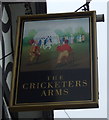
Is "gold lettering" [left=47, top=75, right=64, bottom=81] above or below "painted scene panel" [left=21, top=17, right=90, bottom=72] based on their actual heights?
below

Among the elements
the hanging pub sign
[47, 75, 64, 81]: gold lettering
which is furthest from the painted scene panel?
[47, 75, 64, 81]: gold lettering

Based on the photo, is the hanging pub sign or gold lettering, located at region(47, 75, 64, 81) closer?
the hanging pub sign

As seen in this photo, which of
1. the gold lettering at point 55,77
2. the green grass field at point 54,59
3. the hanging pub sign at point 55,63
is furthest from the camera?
the green grass field at point 54,59

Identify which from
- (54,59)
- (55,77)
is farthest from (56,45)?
(55,77)

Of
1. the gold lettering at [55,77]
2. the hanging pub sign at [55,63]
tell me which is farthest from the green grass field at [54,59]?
the gold lettering at [55,77]

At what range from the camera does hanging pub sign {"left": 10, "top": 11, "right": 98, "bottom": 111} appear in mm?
4266

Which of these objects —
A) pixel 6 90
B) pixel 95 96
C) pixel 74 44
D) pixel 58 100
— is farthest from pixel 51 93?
pixel 6 90

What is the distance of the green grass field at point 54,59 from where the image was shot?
4.54 m

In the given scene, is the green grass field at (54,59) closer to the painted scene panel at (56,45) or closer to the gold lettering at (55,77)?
the painted scene panel at (56,45)

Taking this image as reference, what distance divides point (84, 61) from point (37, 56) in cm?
67

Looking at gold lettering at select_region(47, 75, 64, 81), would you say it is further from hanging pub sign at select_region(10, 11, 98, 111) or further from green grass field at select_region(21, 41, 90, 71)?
green grass field at select_region(21, 41, 90, 71)

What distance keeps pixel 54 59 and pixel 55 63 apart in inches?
3.7

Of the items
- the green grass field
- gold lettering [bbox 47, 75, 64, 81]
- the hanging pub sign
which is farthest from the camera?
the green grass field

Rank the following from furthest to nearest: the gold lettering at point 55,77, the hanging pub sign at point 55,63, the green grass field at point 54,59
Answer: the green grass field at point 54,59, the gold lettering at point 55,77, the hanging pub sign at point 55,63
